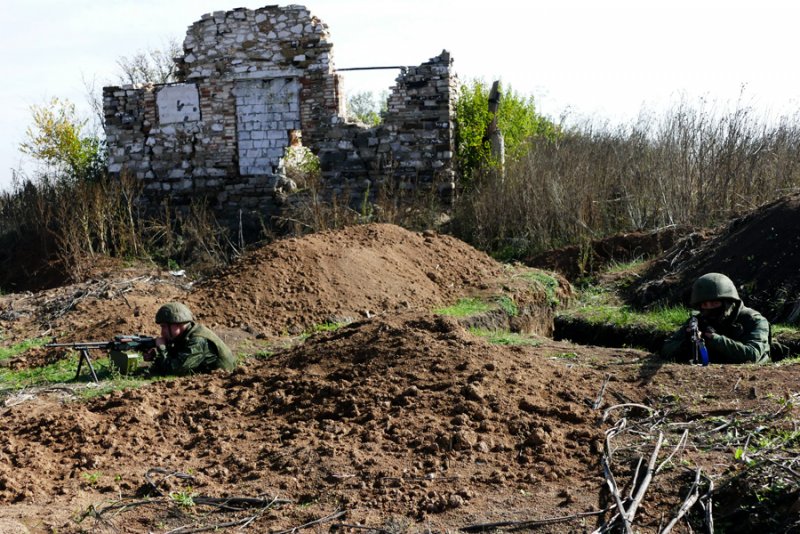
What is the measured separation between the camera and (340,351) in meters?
7.82

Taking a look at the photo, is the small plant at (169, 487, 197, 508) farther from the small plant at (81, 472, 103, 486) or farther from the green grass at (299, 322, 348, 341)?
the green grass at (299, 322, 348, 341)

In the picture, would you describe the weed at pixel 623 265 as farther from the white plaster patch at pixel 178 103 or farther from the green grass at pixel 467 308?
the white plaster patch at pixel 178 103

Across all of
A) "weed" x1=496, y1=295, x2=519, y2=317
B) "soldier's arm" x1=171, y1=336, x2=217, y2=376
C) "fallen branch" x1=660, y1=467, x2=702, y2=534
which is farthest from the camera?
"weed" x1=496, y1=295, x2=519, y2=317

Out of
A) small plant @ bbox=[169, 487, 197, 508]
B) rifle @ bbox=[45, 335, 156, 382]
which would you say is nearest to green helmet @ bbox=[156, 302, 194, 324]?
rifle @ bbox=[45, 335, 156, 382]

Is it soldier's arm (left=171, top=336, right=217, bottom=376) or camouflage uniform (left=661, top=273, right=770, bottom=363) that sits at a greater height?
camouflage uniform (left=661, top=273, right=770, bottom=363)

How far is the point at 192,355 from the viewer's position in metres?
8.40

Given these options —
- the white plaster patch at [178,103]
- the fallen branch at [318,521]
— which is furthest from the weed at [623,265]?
the white plaster patch at [178,103]

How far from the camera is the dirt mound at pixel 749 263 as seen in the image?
10.8m

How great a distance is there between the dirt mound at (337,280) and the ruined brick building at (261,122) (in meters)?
4.81

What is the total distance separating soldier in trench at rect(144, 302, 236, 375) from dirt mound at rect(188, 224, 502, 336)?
1.83m

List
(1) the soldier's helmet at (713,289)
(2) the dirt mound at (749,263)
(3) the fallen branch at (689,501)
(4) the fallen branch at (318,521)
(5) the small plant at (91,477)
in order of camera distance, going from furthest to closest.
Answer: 1. (2) the dirt mound at (749,263)
2. (1) the soldier's helmet at (713,289)
3. (5) the small plant at (91,477)
4. (4) the fallen branch at (318,521)
5. (3) the fallen branch at (689,501)

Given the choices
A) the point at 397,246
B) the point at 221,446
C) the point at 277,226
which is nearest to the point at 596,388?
the point at 221,446

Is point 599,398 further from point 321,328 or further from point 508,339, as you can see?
point 321,328

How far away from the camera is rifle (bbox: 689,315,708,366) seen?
757 centimetres
